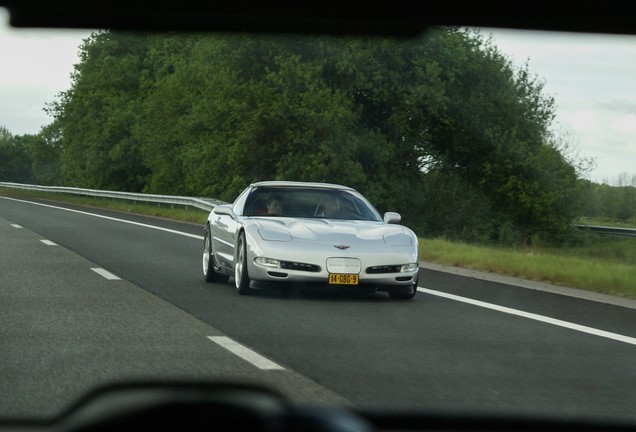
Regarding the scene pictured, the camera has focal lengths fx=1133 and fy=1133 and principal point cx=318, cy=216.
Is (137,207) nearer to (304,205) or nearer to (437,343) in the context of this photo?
(304,205)

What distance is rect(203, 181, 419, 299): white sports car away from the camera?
1256 centimetres

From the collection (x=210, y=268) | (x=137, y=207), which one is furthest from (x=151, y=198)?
(x=210, y=268)

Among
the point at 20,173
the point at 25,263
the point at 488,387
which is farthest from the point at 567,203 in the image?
the point at 20,173

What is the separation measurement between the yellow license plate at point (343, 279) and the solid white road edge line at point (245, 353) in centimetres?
329

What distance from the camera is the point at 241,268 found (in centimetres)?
1306

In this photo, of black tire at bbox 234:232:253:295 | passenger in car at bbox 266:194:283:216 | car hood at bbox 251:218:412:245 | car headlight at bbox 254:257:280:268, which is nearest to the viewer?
car headlight at bbox 254:257:280:268

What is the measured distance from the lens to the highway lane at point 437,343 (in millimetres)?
6879

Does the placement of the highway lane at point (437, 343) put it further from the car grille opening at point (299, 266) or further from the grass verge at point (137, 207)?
the grass verge at point (137, 207)

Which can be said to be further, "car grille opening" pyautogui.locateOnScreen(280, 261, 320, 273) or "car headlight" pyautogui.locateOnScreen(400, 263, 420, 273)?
"car headlight" pyautogui.locateOnScreen(400, 263, 420, 273)

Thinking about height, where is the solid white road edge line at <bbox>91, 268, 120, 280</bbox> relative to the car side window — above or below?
below

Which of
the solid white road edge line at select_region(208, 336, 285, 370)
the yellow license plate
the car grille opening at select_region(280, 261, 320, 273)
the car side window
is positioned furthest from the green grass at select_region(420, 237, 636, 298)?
the solid white road edge line at select_region(208, 336, 285, 370)

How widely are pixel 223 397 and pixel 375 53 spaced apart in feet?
133

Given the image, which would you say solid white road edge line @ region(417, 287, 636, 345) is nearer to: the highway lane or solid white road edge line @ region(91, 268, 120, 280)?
the highway lane

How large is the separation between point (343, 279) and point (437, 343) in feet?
11.1
